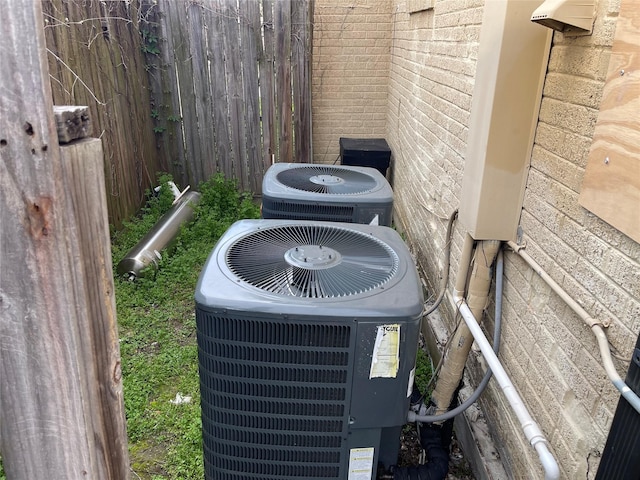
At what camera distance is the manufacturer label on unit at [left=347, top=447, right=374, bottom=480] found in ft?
5.96

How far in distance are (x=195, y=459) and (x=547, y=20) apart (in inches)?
94.7

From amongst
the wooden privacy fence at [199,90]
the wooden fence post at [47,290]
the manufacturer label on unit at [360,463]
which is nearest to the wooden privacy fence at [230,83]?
the wooden privacy fence at [199,90]

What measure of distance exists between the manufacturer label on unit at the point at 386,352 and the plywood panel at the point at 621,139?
716 millimetres

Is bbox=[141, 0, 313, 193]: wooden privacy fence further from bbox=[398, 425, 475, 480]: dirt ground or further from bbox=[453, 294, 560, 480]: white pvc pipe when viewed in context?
bbox=[453, 294, 560, 480]: white pvc pipe

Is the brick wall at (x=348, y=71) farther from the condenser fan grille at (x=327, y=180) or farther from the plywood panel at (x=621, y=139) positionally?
the plywood panel at (x=621, y=139)

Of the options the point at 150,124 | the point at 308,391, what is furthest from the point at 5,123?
the point at 150,124

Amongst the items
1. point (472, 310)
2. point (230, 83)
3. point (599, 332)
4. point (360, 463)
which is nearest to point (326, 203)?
point (472, 310)

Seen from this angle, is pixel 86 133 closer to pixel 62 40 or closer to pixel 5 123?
pixel 5 123

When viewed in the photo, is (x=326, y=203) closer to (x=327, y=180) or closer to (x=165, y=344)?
(x=327, y=180)

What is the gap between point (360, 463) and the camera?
72.2 inches

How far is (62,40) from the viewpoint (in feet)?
12.3

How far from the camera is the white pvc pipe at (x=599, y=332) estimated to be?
117 cm

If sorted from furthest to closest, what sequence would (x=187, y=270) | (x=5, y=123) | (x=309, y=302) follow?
(x=187, y=270), (x=309, y=302), (x=5, y=123)

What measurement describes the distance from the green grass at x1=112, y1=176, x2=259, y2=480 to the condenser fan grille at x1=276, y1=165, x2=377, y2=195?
1314 mm
